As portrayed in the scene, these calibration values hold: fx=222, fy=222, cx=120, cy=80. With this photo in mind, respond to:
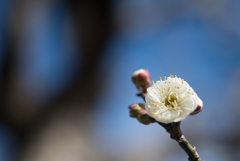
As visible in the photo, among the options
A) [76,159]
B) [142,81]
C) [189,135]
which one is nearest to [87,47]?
[76,159]

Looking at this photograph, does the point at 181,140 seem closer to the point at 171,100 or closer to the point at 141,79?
the point at 171,100

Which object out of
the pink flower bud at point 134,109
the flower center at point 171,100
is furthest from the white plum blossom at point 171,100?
the pink flower bud at point 134,109

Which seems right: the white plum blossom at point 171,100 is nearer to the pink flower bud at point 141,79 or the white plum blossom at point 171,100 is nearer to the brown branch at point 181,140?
the brown branch at point 181,140

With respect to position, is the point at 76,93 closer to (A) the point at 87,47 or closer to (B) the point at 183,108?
(A) the point at 87,47

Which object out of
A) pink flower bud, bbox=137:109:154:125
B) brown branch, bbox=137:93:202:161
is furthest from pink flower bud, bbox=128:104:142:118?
brown branch, bbox=137:93:202:161

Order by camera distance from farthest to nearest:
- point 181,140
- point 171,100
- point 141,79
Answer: point 141,79
point 171,100
point 181,140

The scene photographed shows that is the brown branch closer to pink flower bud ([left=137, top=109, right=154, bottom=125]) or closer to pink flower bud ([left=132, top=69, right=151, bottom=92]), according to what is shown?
Result: pink flower bud ([left=137, top=109, right=154, bottom=125])

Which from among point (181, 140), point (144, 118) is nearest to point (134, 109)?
point (144, 118)
